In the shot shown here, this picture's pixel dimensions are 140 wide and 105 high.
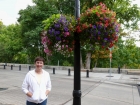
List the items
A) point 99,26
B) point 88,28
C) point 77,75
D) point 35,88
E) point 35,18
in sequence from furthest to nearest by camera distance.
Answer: point 35,18 → point 77,75 → point 88,28 → point 99,26 → point 35,88

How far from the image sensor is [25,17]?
32.8m

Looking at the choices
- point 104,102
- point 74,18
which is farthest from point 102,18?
point 104,102

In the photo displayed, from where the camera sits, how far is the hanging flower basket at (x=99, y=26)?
4.98 metres

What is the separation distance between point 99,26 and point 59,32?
0.90 meters

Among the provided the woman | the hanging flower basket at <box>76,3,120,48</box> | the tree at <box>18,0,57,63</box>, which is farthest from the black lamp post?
the tree at <box>18,0,57,63</box>

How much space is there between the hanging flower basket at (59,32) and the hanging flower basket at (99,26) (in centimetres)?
23

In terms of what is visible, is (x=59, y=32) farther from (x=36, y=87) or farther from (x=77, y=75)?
(x=36, y=87)

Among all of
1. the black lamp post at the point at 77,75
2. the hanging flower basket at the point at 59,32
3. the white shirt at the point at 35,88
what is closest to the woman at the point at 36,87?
the white shirt at the point at 35,88

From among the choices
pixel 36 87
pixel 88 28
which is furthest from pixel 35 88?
pixel 88 28

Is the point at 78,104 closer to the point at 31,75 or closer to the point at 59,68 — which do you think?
the point at 31,75

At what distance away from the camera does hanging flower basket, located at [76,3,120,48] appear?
498 centimetres

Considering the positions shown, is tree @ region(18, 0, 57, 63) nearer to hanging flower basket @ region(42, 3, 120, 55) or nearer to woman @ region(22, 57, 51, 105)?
hanging flower basket @ region(42, 3, 120, 55)

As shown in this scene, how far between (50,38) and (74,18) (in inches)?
29.5

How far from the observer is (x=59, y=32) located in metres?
5.09
